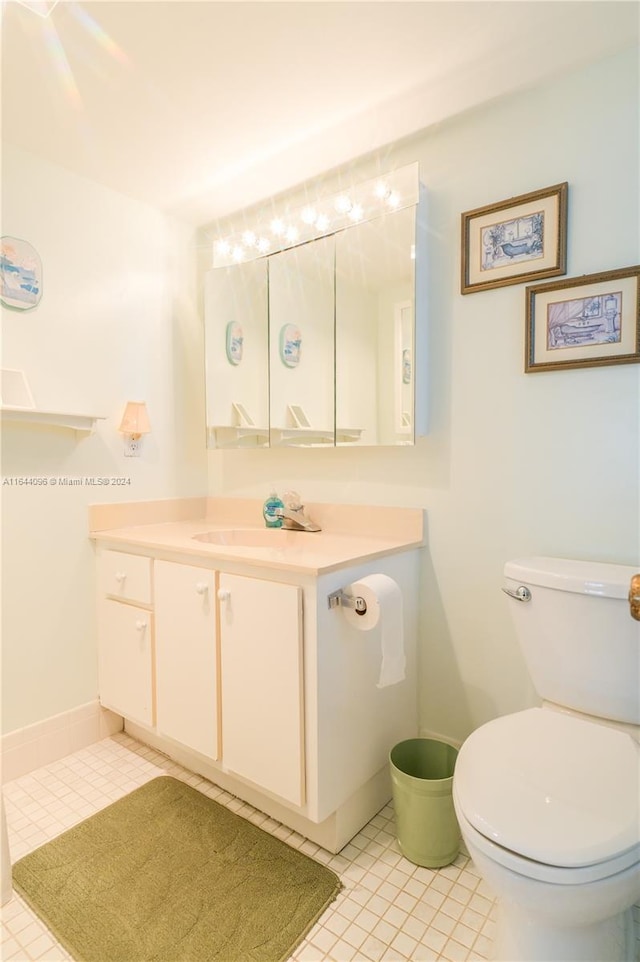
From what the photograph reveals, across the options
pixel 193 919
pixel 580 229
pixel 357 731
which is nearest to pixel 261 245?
pixel 580 229

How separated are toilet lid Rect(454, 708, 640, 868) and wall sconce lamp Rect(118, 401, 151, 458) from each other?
163 centimetres

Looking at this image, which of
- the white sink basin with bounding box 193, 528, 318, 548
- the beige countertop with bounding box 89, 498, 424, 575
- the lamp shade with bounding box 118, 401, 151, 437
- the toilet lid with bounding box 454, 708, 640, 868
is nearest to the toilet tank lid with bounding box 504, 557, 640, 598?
the toilet lid with bounding box 454, 708, 640, 868

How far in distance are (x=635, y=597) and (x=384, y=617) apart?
586mm

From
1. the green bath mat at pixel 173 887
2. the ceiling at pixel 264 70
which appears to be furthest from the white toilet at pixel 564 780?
the ceiling at pixel 264 70

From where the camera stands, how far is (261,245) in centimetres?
210

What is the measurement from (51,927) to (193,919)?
34 centimetres

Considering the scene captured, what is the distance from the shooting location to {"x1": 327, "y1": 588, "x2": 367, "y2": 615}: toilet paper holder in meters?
1.32

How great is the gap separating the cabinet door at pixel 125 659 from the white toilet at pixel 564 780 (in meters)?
1.17

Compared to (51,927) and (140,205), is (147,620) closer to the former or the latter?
(51,927)

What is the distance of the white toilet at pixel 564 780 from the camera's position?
83cm

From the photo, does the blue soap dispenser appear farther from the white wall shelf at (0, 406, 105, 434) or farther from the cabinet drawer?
the white wall shelf at (0, 406, 105, 434)

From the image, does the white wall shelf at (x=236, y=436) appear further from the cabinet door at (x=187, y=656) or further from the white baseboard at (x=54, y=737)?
the white baseboard at (x=54, y=737)

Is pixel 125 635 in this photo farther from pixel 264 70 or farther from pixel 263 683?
pixel 264 70

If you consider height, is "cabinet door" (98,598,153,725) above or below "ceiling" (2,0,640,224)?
below
